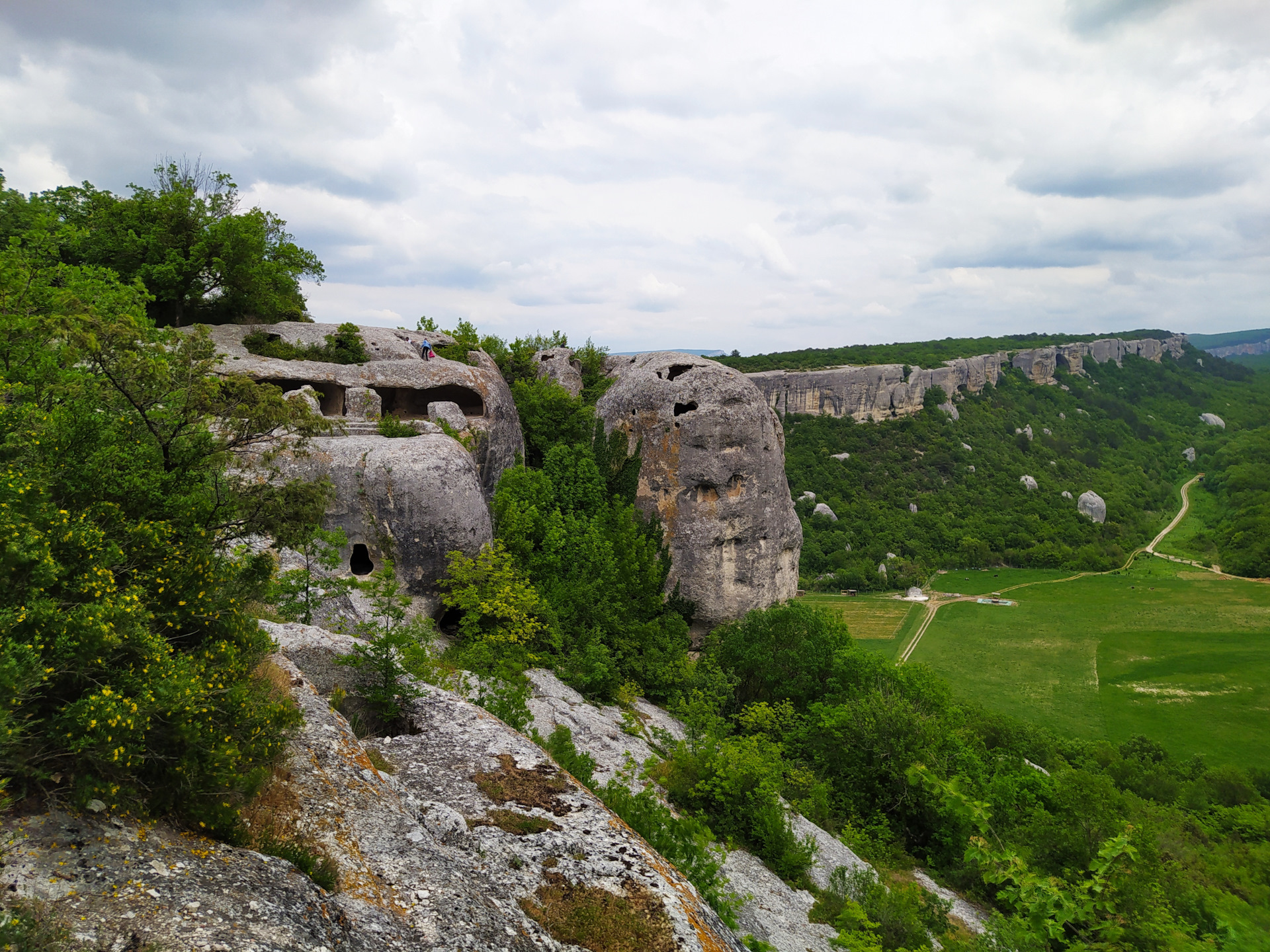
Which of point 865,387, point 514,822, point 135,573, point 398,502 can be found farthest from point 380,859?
point 865,387

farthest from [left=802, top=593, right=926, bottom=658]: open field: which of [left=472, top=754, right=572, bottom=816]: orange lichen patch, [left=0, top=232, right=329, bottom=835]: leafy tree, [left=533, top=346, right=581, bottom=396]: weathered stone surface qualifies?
[left=0, top=232, right=329, bottom=835]: leafy tree

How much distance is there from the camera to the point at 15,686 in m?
4.27

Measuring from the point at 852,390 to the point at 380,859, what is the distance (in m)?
94.0

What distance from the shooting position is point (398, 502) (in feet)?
59.8

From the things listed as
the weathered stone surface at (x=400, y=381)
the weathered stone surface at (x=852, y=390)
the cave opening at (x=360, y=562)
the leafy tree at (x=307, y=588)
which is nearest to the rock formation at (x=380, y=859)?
the leafy tree at (x=307, y=588)

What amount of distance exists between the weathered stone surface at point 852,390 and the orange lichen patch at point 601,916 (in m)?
82.9

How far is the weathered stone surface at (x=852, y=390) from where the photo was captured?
91438 mm

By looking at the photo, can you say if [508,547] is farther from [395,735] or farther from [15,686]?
Answer: [15,686]

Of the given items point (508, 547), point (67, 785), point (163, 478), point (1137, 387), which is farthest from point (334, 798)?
point (1137, 387)

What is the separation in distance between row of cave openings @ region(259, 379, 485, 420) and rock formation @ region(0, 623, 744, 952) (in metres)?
17.2

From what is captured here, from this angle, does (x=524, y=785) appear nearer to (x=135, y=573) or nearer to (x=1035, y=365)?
(x=135, y=573)

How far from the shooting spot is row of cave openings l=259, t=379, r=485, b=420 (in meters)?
25.9

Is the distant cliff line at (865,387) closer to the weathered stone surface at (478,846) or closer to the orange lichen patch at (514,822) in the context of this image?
the weathered stone surface at (478,846)

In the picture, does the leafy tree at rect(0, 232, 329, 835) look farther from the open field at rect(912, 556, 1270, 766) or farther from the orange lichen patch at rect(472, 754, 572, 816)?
the open field at rect(912, 556, 1270, 766)
